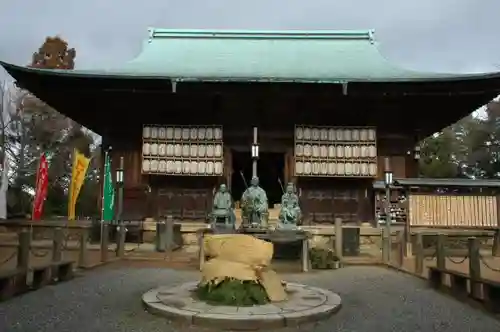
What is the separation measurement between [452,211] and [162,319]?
1181 cm

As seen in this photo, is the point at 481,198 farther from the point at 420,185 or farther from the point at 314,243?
the point at 314,243

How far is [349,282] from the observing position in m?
9.65

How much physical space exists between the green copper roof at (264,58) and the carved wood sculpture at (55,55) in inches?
606

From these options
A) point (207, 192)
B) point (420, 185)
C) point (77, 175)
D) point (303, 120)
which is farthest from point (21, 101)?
point (420, 185)

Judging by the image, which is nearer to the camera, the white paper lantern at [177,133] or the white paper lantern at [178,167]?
the white paper lantern at [178,167]

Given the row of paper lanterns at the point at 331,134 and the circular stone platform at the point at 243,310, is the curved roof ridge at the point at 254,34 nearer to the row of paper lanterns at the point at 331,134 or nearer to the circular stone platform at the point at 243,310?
the row of paper lanterns at the point at 331,134

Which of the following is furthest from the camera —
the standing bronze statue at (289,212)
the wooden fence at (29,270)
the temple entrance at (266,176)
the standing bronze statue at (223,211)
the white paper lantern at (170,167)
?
the temple entrance at (266,176)

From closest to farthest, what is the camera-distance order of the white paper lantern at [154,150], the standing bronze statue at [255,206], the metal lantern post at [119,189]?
the standing bronze statue at [255,206]
the metal lantern post at [119,189]
the white paper lantern at [154,150]

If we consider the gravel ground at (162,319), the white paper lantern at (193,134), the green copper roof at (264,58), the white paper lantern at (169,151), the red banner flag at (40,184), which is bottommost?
the gravel ground at (162,319)

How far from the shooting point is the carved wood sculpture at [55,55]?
3469 cm

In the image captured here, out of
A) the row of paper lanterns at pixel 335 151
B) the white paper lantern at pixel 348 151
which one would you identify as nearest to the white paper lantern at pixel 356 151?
the row of paper lanterns at pixel 335 151

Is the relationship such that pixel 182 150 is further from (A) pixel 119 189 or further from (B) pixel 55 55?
(B) pixel 55 55

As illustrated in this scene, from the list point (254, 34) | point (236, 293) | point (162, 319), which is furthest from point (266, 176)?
point (162, 319)

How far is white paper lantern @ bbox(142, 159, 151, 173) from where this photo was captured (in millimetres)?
17031
